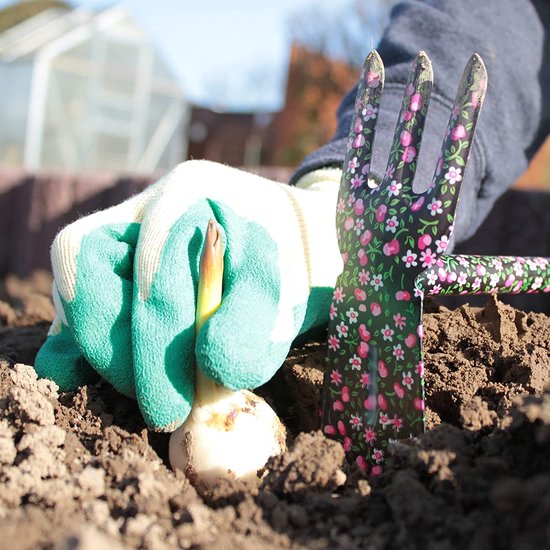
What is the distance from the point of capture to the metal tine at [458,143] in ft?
2.46

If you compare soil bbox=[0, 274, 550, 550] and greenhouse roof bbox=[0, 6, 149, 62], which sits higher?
soil bbox=[0, 274, 550, 550]

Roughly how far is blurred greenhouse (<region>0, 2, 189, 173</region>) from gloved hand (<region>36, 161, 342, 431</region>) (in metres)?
9.15

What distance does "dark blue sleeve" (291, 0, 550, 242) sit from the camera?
52.8 inches

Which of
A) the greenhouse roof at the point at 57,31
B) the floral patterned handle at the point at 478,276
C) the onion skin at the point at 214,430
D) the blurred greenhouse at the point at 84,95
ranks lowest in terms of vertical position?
the blurred greenhouse at the point at 84,95

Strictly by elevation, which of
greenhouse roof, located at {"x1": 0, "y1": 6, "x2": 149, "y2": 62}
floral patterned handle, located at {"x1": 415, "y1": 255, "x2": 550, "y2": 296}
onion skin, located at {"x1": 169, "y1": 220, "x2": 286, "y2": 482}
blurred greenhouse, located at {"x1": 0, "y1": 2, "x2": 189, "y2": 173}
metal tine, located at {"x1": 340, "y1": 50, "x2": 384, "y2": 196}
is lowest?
blurred greenhouse, located at {"x1": 0, "y1": 2, "x2": 189, "y2": 173}

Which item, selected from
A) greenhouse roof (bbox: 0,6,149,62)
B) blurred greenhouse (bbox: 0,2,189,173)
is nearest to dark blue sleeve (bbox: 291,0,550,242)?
blurred greenhouse (bbox: 0,2,189,173)

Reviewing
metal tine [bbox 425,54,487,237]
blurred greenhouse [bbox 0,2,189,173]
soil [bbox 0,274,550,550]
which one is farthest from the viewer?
blurred greenhouse [bbox 0,2,189,173]

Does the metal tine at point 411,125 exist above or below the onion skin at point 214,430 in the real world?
above

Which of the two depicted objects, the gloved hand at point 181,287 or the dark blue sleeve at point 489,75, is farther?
the dark blue sleeve at point 489,75

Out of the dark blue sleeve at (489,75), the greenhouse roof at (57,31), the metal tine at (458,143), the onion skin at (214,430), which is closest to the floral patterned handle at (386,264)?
the metal tine at (458,143)

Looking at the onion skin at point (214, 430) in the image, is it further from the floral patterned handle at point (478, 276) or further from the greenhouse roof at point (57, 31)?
the greenhouse roof at point (57, 31)

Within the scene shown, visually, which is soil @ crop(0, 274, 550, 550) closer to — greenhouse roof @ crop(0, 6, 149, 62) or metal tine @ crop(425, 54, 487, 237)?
metal tine @ crop(425, 54, 487, 237)

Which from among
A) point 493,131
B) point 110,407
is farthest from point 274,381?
point 493,131

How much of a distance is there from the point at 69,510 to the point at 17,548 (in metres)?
0.10
